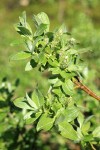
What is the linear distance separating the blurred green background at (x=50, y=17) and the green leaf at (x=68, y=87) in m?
6.65

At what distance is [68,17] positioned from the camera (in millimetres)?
33531

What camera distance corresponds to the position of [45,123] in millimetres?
2561

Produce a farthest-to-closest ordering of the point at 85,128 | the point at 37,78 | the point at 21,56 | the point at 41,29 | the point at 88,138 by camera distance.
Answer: the point at 37,78 < the point at 85,128 < the point at 88,138 < the point at 21,56 < the point at 41,29

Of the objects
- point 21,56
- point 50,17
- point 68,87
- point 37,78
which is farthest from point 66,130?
point 50,17

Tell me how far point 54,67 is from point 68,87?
6.0 inches

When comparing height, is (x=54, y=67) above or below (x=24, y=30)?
below

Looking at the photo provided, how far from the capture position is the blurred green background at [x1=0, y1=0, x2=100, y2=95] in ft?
35.9

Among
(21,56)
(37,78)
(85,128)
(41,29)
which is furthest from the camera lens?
(37,78)

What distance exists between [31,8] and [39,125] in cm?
3580

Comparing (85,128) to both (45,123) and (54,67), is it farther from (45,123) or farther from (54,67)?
(54,67)

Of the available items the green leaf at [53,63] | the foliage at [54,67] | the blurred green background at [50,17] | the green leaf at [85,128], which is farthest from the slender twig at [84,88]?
the blurred green background at [50,17]

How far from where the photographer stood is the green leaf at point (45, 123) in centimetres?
253

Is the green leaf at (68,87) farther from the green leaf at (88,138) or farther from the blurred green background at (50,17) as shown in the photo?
the blurred green background at (50,17)

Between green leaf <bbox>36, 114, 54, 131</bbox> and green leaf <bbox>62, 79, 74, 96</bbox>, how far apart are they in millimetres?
194
